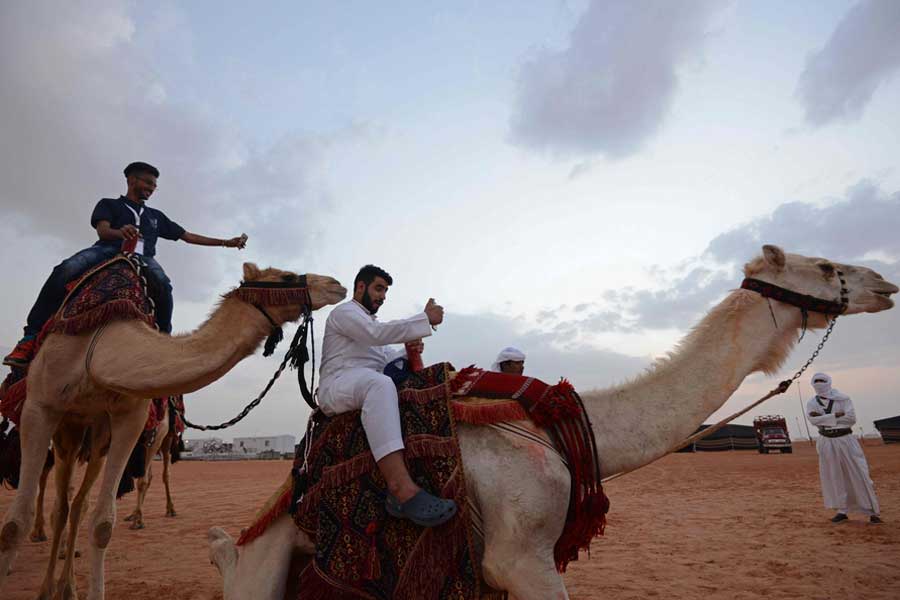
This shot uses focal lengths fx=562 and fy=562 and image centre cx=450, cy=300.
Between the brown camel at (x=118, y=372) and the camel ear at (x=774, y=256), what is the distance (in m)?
2.91

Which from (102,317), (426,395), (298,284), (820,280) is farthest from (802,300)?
(102,317)

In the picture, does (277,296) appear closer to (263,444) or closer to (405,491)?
(405,491)

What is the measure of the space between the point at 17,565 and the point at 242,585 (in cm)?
698

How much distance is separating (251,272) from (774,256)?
3.63m

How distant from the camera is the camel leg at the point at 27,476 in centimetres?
444

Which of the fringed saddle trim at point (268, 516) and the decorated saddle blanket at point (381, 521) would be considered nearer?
the decorated saddle blanket at point (381, 521)

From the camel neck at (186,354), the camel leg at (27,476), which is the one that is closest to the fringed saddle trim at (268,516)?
the camel neck at (186,354)

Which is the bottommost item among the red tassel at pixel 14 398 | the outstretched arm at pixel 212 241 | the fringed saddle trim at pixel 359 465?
the fringed saddle trim at pixel 359 465

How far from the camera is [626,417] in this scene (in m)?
3.34

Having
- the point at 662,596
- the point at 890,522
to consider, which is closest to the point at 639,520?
the point at 890,522

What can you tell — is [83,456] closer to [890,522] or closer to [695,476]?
[890,522]

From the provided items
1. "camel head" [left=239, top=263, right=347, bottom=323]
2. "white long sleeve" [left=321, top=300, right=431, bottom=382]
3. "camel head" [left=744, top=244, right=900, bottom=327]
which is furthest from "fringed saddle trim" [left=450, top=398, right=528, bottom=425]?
"camel head" [left=744, top=244, right=900, bottom=327]

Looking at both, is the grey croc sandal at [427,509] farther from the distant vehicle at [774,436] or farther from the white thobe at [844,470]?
the distant vehicle at [774,436]

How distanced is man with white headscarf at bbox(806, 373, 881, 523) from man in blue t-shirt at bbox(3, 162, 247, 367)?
35.1 feet
